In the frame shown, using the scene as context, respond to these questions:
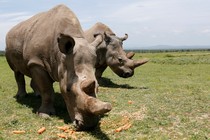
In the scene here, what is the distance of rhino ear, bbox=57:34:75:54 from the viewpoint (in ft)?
23.7

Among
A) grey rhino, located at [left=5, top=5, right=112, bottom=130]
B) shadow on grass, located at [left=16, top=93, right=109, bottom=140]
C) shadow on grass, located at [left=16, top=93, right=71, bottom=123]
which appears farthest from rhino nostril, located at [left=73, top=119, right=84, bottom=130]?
shadow on grass, located at [left=16, top=93, right=71, bottom=123]

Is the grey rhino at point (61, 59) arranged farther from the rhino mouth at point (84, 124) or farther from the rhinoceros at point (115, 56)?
the rhinoceros at point (115, 56)

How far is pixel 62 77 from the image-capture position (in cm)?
739

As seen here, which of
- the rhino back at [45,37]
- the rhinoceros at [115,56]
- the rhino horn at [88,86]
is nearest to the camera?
the rhino horn at [88,86]

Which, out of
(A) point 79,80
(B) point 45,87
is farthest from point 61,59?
(B) point 45,87

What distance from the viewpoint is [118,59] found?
13984mm

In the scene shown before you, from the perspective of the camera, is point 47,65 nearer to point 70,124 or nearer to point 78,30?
point 78,30

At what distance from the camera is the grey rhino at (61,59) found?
6.41 metres

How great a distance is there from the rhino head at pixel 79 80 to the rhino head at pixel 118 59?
20.0ft

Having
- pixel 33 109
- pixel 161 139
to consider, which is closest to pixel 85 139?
pixel 161 139

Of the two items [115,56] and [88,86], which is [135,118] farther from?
[115,56]

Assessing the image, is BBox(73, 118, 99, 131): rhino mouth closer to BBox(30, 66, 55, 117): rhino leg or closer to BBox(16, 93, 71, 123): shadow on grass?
BBox(16, 93, 71, 123): shadow on grass

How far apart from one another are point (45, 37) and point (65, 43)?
1.37m

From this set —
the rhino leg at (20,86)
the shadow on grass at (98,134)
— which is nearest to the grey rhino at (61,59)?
the shadow on grass at (98,134)
